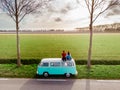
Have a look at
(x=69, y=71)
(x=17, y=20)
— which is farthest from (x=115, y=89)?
(x=17, y=20)

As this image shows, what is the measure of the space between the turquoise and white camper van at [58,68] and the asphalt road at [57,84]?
26.0 inches

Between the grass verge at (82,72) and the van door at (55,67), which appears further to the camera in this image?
the grass verge at (82,72)

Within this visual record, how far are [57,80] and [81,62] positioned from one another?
5.56m

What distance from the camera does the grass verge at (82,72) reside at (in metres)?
16.8

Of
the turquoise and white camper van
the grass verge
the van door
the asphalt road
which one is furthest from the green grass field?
the asphalt road

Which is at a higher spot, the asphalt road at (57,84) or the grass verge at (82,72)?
the grass verge at (82,72)

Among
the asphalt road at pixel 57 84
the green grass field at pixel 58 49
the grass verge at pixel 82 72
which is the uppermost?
the green grass field at pixel 58 49

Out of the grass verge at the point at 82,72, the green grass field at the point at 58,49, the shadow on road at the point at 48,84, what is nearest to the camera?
the shadow on road at the point at 48,84

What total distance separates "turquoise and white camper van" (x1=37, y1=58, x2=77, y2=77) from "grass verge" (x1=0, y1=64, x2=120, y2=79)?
698mm

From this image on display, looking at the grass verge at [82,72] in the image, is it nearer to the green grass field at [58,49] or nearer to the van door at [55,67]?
the van door at [55,67]

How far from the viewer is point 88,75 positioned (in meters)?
17.0

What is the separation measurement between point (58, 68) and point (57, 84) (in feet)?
5.29

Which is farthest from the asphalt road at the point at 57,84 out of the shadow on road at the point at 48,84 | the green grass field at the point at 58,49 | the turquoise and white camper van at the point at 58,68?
the green grass field at the point at 58,49

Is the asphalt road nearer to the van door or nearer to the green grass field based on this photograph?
the van door
